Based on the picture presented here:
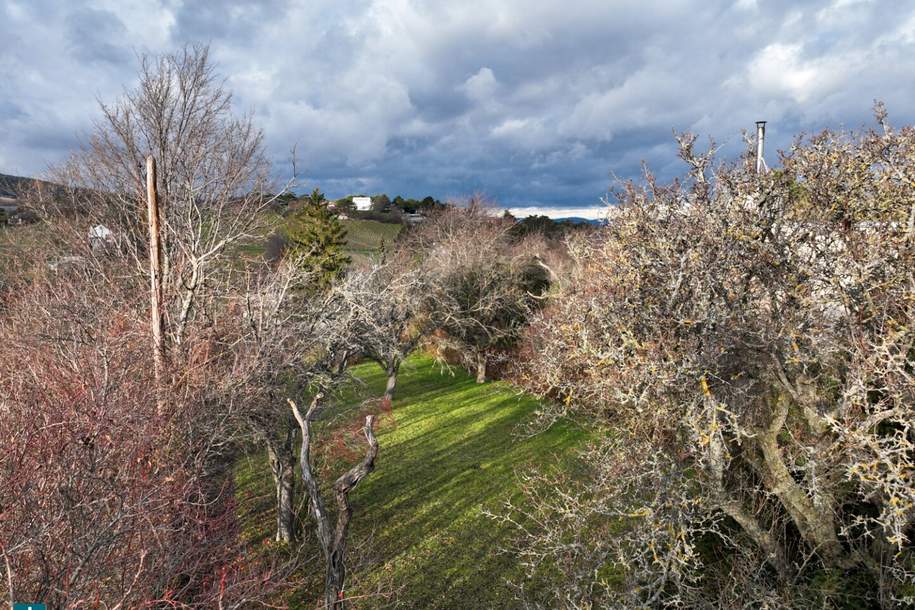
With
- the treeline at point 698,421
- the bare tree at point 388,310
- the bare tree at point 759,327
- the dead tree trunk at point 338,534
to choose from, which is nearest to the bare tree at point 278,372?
the treeline at point 698,421

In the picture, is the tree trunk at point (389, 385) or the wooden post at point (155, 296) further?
the tree trunk at point (389, 385)

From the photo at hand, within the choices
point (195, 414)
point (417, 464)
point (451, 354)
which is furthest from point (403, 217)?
point (195, 414)

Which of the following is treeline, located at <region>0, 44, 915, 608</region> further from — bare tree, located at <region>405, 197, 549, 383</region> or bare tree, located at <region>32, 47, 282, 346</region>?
bare tree, located at <region>405, 197, 549, 383</region>

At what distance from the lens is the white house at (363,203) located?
3527 inches

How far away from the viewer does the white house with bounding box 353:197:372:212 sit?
89.6m

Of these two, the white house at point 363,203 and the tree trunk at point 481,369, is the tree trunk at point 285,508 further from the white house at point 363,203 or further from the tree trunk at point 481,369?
the white house at point 363,203

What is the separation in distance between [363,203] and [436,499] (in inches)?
3264

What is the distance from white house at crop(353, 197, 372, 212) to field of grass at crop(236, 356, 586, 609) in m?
67.4

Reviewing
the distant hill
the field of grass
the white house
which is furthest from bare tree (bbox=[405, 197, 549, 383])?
the white house

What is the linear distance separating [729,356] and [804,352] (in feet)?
2.82

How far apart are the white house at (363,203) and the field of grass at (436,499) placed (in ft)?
221

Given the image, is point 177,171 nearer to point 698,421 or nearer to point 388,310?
point 388,310

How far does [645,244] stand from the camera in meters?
6.73

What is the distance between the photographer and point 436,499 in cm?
1552
